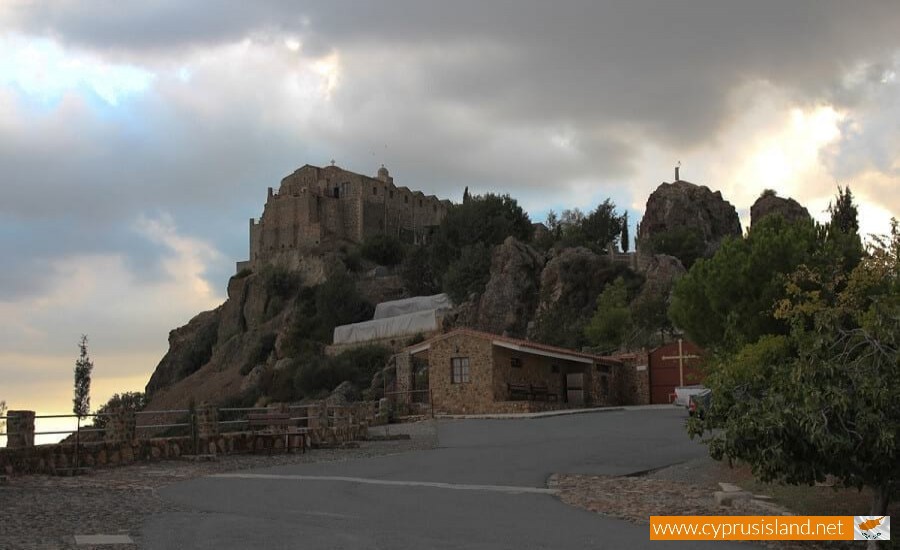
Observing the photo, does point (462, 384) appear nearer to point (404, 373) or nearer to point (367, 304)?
point (404, 373)

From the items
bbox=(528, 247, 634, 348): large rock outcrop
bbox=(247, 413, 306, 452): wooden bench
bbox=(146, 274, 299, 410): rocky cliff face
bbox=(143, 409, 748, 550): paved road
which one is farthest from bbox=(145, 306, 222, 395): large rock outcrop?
bbox=(143, 409, 748, 550): paved road

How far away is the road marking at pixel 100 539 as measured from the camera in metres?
11.1

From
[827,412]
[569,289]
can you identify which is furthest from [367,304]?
[827,412]

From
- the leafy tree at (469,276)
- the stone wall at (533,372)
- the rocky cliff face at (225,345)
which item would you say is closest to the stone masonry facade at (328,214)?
the rocky cliff face at (225,345)

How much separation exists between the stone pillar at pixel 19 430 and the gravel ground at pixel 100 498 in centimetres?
78

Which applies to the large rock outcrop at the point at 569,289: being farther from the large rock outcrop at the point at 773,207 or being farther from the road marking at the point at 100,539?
the road marking at the point at 100,539

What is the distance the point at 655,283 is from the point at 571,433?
108ft

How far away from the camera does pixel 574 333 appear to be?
56.1m

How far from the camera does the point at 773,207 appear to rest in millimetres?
73062

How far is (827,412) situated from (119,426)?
15.3m

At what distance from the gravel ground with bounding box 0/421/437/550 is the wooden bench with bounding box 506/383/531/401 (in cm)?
1351

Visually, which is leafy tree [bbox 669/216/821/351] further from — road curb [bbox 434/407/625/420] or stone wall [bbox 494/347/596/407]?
stone wall [bbox 494/347/596/407]

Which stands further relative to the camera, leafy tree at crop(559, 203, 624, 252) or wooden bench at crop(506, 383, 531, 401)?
leafy tree at crop(559, 203, 624, 252)

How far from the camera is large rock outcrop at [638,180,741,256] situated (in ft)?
247
